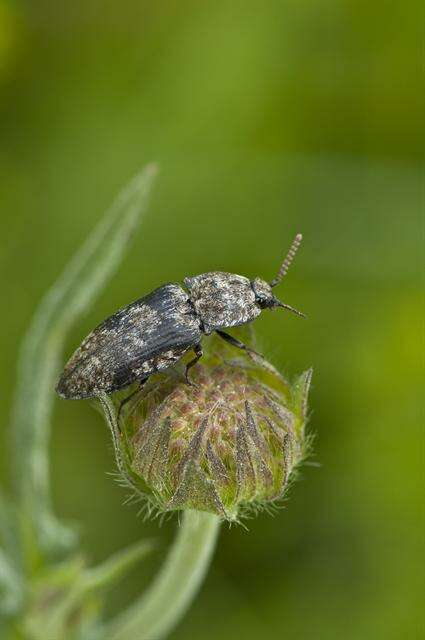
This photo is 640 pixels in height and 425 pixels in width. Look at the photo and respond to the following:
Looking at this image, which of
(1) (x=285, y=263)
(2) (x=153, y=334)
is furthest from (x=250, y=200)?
(2) (x=153, y=334)

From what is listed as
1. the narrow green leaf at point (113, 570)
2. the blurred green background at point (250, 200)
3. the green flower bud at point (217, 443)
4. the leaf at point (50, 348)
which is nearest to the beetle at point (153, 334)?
the green flower bud at point (217, 443)

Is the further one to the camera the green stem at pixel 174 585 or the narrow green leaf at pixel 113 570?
the narrow green leaf at pixel 113 570

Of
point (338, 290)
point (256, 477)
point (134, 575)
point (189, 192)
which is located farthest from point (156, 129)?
point (256, 477)

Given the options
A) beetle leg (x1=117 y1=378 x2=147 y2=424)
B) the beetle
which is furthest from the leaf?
beetle leg (x1=117 y1=378 x2=147 y2=424)

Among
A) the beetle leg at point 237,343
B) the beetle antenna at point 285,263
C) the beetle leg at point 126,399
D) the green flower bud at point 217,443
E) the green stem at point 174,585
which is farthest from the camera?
the beetle antenna at point 285,263

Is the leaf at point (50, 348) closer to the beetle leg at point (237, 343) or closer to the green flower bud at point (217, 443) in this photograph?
the beetle leg at point (237, 343)

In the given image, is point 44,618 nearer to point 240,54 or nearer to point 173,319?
point 173,319

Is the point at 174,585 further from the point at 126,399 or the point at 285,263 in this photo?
the point at 285,263
